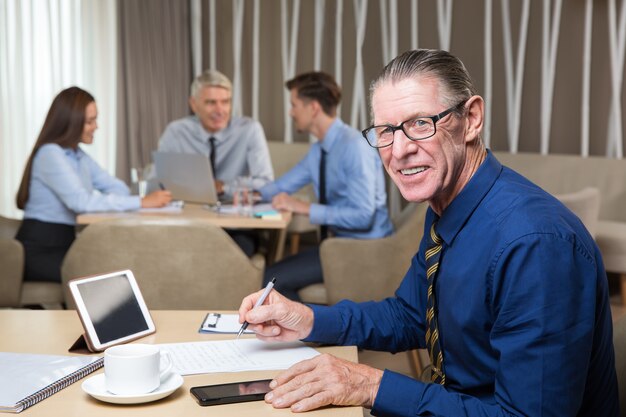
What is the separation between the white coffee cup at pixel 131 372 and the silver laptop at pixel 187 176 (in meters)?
2.66

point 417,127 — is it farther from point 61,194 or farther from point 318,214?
point 61,194

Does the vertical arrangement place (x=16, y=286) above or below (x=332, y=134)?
below

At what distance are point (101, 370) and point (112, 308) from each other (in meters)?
0.24

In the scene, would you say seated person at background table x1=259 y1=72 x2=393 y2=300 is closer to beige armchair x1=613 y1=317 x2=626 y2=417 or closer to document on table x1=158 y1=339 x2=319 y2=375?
document on table x1=158 y1=339 x2=319 y2=375

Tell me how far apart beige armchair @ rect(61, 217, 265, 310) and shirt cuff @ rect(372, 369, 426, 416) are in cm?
145

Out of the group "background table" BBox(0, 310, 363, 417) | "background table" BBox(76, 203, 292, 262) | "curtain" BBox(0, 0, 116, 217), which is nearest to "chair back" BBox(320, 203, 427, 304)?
"background table" BBox(76, 203, 292, 262)

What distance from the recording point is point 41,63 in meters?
5.90

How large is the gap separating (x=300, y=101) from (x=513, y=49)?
2.78 meters

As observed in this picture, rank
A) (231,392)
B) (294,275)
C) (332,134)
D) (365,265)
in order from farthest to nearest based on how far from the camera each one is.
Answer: (332,134), (294,275), (365,265), (231,392)

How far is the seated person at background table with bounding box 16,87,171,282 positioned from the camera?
3.87m

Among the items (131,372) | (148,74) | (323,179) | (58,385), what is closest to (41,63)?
(148,74)

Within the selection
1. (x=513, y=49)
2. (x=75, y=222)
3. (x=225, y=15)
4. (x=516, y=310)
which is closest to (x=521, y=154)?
(x=513, y=49)

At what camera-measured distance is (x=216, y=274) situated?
9.66 feet

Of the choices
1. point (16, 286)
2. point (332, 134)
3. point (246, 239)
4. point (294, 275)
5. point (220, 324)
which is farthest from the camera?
point (246, 239)
